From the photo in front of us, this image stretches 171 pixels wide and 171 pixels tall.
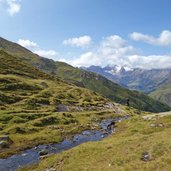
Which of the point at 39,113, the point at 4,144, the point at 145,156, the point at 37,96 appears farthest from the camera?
the point at 37,96

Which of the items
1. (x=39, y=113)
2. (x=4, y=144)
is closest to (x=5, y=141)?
(x=4, y=144)

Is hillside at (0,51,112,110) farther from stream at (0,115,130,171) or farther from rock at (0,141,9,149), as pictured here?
rock at (0,141,9,149)

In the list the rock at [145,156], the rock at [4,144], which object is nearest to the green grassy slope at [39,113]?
the rock at [4,144]

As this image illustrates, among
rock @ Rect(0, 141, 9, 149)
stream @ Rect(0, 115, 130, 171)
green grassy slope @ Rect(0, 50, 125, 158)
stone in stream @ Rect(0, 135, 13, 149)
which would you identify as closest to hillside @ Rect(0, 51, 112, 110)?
green grassy slope @ Rect(0, 50, 125, 158)

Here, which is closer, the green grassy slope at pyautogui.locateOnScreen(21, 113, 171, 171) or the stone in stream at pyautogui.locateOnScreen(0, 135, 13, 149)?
the green grassy slope at pyautogui.locateOnScreen(21, 113, 171, 171)

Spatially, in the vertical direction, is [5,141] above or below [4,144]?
above

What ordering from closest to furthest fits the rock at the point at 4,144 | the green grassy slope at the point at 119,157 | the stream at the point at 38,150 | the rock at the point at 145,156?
the green grassy slope at the point at 119,157 < the rock at the point at 145,156 < the stream at the point at 38,150 < the rock at the point at 4,144

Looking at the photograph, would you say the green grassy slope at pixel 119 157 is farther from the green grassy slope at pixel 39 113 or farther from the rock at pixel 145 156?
the green grassy slope at pixel 39 113

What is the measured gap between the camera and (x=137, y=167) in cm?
3991

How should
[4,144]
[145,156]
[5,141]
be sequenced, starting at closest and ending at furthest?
1. [145,156]
2. [4,144]
3. [5,141]

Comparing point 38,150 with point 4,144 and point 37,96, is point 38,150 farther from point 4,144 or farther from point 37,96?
point 37,96

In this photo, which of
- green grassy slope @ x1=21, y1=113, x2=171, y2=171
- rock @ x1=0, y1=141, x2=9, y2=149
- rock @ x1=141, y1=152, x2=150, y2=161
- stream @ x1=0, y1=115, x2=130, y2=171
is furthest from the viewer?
rock @ x1=0, y1=141, x2=9, y2=149

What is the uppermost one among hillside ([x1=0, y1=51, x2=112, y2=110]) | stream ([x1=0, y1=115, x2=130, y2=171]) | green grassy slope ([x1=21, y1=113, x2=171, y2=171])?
hillside ([x1=0, y1=51, x2=112, y2=110])

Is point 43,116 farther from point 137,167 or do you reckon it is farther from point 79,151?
point 137,167
